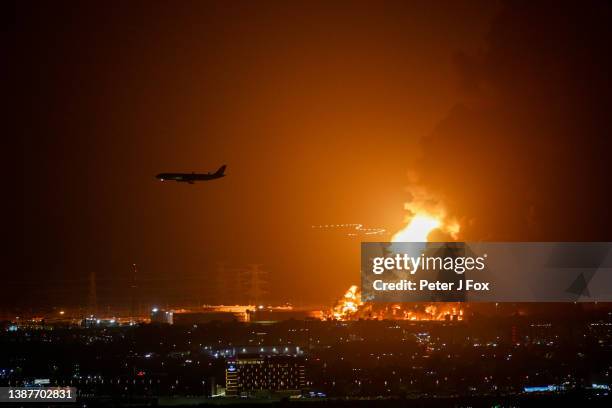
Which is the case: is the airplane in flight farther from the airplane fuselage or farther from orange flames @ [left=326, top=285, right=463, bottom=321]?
orange flames @ [left=326, top=285, right=463, bottom=321]

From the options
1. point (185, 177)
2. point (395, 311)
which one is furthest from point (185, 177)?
point (395, 311)

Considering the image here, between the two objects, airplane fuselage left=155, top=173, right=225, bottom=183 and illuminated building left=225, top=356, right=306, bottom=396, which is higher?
airplane fuselage left=155, top=173, right=225, bottom=183

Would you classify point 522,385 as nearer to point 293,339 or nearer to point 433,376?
point 433,376

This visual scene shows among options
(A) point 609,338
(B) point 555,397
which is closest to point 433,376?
(B) point 555,397

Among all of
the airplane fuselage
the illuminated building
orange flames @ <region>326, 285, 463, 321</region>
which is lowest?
the illuminated building

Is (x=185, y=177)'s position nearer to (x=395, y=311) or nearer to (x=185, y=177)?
(x=185, y=177)

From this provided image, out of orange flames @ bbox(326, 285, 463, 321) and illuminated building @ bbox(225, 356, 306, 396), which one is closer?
illuminated building @ bbox(225, 356, 306, 396)

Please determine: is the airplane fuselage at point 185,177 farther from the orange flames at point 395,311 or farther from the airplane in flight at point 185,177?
the orange flames at point 395,311

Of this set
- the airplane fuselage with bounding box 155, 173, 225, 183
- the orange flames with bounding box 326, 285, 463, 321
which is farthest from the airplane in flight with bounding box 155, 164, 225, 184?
the orange flames with bounding box 326, 285, 463, 321

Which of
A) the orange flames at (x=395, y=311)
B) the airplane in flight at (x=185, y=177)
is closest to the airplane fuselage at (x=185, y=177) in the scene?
the airplane in flight at (x=185, y=177)
